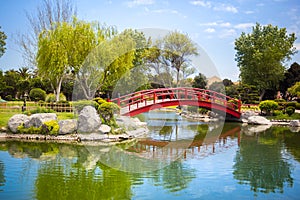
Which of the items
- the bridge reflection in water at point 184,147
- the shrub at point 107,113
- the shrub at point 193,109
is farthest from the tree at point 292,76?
the shrub at point 107,113

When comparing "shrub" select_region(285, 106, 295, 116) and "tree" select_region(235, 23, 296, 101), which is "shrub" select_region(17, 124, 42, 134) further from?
"tree" select_region(235, 23, 296, 101)

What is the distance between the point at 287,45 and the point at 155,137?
20954 mm

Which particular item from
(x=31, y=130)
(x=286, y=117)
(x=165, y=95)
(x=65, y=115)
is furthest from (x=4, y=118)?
(x=286, y=117)

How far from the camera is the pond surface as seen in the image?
6.29 metres

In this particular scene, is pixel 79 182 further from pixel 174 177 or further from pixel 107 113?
pixel 107 113

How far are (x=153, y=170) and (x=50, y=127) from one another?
5338mm

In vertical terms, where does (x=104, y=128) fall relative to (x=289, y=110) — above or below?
below

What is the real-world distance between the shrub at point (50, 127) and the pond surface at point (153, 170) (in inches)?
27.7

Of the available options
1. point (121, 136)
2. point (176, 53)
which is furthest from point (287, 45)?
point (121, 136)

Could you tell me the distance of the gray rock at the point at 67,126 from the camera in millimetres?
11570

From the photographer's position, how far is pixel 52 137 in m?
11.4

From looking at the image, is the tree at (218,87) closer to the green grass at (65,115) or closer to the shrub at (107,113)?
the green grass at (65,115)

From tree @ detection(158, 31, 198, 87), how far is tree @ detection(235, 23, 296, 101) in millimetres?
5035

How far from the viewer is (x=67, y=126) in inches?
458
